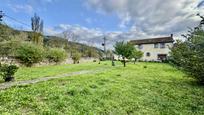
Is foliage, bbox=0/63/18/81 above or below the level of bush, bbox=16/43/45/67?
below

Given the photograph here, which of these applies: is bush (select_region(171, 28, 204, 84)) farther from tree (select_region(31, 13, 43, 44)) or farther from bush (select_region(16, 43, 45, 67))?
tree (select_region(31, 13, 43, 44))

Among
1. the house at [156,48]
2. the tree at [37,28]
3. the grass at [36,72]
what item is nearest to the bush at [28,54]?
the grass at [36,72]

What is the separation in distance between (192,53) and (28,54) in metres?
18.6

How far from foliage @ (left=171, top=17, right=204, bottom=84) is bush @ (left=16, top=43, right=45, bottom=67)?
17.1 metres

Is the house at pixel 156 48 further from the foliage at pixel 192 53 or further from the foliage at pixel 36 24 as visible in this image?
the foliage at pixel 192 53

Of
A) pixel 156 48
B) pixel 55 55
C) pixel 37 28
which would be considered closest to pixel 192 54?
pixel 55 55

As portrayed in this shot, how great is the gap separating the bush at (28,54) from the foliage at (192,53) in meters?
17.1

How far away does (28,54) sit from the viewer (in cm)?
2184

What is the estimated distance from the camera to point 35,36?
110 ft

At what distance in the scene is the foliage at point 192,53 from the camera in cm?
1048

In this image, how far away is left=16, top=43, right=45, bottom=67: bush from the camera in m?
21.3

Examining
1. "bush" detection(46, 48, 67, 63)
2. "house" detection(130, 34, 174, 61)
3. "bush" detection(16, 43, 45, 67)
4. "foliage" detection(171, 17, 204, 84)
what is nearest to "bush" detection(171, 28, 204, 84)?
"foliage" detection(171, 17, 204, 84)

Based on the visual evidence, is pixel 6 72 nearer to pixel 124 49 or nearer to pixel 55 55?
pixel 124 49

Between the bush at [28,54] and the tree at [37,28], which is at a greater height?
the tree at [37,28]
